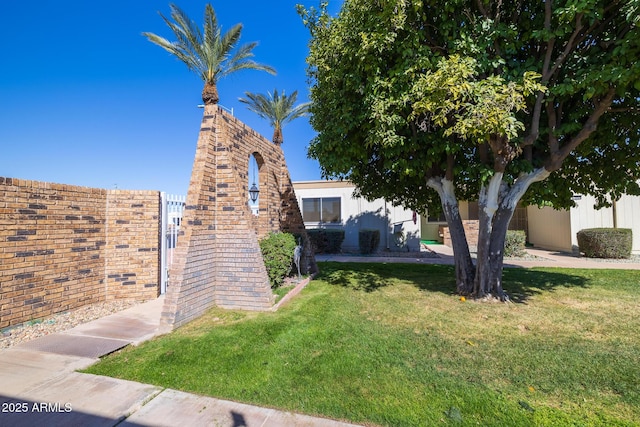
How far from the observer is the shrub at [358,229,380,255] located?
13820mm

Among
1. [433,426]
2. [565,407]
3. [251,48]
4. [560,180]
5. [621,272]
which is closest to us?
[433,426]

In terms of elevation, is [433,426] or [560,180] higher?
[560,180]

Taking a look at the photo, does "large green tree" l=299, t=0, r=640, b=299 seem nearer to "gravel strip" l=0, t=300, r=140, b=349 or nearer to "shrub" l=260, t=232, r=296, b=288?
"shrub" l=260, t=232, r=296, b=288

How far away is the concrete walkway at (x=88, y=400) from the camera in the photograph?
2.51 meters

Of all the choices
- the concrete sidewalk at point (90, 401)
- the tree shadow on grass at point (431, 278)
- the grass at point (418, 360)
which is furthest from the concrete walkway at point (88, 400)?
the tree shadow on grass at point (431, 278)

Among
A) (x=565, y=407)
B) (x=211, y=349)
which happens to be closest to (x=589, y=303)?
(x=565, y=407)

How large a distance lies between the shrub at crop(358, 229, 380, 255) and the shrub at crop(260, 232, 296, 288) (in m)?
7.35

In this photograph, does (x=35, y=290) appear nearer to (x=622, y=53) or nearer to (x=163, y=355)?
(x=163, y=355)

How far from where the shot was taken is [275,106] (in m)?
13.8

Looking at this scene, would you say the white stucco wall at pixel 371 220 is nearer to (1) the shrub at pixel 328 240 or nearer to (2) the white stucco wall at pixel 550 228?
(1) the shrub at pixel 328 240

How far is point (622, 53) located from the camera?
12.8 ft

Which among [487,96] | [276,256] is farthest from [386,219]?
[487,96]

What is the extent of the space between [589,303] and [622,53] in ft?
15.1

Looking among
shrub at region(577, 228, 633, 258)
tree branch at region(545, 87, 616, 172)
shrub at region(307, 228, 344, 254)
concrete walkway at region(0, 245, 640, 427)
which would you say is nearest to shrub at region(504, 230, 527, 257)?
shrub at region(577, 228, 633, 258)
